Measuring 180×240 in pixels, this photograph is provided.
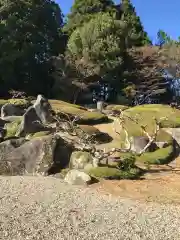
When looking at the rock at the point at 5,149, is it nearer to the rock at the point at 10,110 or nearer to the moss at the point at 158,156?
the moss at the point at 158,156

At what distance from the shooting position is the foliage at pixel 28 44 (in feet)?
95.8

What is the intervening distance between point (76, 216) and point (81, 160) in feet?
14.2

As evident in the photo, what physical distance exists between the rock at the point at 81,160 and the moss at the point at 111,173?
471mm

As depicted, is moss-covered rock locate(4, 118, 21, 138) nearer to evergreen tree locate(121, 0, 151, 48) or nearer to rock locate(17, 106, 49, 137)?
rock locate(17, 106, 49, 137)

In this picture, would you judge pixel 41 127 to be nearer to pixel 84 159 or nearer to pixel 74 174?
pixel 84 159

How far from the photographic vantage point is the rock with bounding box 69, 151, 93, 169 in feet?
34.8

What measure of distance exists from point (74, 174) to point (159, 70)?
2180 centimetres

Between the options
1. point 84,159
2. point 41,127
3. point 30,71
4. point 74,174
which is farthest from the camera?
point 30,71

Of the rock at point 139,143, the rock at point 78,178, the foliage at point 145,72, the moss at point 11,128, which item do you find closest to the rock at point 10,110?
the moss at point 11,128

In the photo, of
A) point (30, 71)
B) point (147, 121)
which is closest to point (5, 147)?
point (147, 121)

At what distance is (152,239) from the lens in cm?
549

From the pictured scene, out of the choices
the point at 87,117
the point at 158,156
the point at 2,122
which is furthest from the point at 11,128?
the point at 158,156

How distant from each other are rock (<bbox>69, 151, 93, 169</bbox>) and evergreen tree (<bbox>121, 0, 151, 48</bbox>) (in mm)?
21217

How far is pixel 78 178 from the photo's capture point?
9.25 meters
